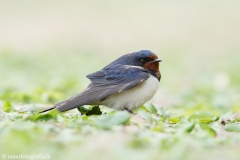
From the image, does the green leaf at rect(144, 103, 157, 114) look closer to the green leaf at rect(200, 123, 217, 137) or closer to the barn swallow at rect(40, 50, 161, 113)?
the barn swallow at rect(40, 50, 161, 113)

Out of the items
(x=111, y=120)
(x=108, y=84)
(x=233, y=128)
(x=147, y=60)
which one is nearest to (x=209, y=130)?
(x=233, y=128)

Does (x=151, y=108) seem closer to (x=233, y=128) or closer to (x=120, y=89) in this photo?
(x=120, y=89)

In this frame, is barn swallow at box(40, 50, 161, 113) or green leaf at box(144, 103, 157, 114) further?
green leaf at box(144, 103, 157, 114)

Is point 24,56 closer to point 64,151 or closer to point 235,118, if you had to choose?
point 235,118

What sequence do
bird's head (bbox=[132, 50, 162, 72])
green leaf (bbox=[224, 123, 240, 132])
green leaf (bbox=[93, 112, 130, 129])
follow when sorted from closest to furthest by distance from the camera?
1. green leaf (bbox=[93, 112, 130, 129])
2. green leaf (bbox=[224, 123, 240, 132])
3. bird's head (bbox=[132, 50, 162, 72])

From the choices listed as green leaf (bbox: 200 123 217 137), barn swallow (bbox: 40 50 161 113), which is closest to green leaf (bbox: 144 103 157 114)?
barn swallow (bbox: 40 50 161 113)

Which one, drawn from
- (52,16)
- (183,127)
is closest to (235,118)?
(183,127)
